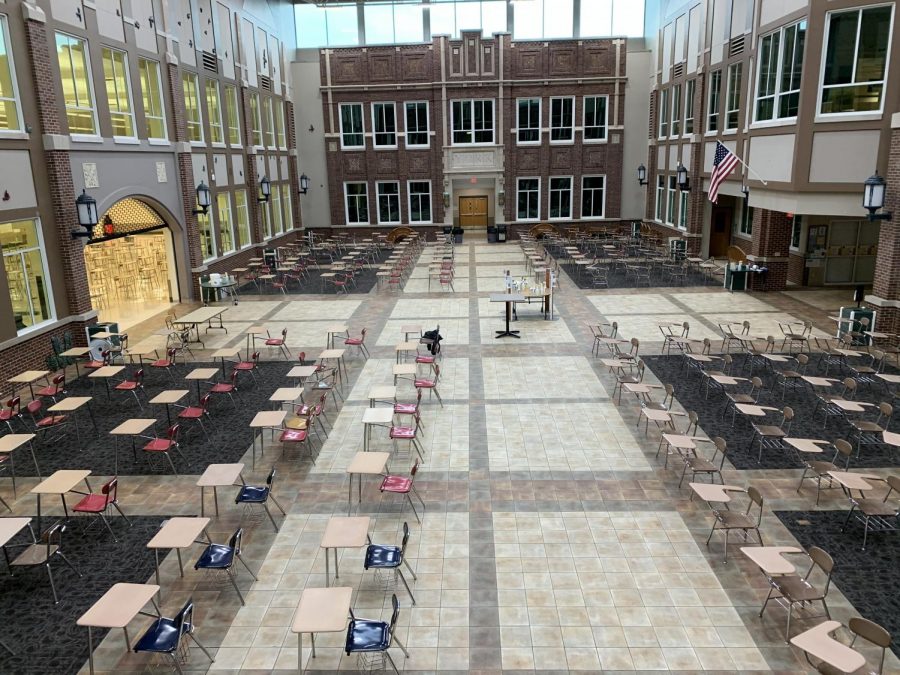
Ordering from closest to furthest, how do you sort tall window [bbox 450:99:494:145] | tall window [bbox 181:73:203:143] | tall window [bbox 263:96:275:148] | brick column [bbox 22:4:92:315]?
brick column [bbox 22:4:92:315] < tall window [bbox 181:73:203:143] < tall window [bbox 263:96:275:148] < tall window [bbox 450:99:494:145]

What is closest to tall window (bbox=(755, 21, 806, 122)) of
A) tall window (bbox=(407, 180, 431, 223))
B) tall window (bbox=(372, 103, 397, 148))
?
tall window (bbox=(407, 180, 431, 223))

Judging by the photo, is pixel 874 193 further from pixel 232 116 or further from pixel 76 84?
pixel 232 116

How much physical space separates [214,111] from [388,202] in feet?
44.5

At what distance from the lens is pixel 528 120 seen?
35.4m

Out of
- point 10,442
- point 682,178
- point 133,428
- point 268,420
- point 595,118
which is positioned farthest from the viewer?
point 595,118

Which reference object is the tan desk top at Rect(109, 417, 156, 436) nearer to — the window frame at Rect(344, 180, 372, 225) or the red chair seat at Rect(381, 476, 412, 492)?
the red chair seat at Rect(381, 476, 412, 492)

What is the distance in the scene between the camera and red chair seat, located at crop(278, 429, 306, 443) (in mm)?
10203

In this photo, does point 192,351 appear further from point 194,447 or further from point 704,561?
point 704,561

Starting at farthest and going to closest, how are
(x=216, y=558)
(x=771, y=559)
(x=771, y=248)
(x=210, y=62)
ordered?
(x=210, y=62), (x=771, y=248), (x=216, y=558), (x=771, y=559)

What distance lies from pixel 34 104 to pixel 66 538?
10733 mm

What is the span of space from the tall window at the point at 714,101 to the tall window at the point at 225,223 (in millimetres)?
19448

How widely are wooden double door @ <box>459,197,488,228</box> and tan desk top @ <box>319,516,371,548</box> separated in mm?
32759

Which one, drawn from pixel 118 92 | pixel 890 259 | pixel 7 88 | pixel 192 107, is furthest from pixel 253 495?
pixel 192 107

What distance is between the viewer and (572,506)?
8.89 metres
